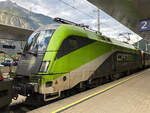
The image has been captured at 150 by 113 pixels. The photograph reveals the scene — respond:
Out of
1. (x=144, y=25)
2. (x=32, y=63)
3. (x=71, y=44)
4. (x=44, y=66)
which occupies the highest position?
(x=144, y=25)

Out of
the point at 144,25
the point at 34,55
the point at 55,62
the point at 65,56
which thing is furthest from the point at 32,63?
the point at 144,25

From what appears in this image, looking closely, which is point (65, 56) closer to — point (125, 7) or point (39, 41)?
point (39, 41)

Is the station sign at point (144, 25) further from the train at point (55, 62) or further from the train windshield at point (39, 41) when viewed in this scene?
the train windshield at point (39, 41)

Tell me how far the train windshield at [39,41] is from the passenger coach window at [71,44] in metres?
0.63

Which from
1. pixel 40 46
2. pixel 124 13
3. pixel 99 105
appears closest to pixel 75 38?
pixel 40 46

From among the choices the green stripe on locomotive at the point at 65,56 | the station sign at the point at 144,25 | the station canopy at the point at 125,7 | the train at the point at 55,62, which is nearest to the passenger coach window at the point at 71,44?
the train at the point at 55,62

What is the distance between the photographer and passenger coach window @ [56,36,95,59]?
5113 millimetres

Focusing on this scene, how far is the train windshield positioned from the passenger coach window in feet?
2.06

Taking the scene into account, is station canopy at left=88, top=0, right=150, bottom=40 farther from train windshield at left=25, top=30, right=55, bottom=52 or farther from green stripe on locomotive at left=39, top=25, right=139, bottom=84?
train windshield at left=25, top=30, right=55, bottom=52

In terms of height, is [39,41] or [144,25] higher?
[144,25]

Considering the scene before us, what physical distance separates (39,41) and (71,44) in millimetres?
1298

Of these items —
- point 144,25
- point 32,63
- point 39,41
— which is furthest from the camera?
point 144,25

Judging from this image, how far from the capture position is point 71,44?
5.52 metres

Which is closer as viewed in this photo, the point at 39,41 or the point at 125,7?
the point at 39,41
